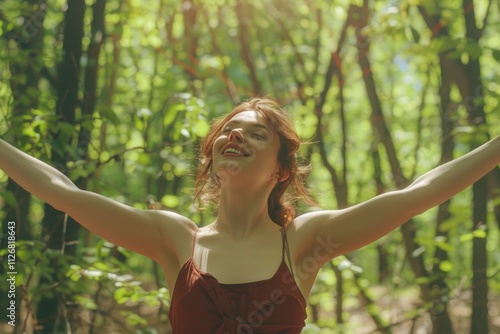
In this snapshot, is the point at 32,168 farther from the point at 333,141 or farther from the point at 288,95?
the point at 333,141

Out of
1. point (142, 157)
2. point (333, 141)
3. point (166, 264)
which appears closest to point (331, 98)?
point (333, 141)

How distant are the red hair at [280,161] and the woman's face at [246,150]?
0.03 metres

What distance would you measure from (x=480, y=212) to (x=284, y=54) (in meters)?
2.79

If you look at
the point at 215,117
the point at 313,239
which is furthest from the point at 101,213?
the point at 215,117

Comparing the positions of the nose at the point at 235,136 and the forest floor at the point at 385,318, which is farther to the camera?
the forest floor at the point at 385,318

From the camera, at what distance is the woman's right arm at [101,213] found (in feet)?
6.98

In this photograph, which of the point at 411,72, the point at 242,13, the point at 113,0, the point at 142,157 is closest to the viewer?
the point at 142,157

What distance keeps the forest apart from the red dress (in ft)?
2.60

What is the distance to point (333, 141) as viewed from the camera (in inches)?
263

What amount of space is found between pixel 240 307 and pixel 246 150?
479 millimetres

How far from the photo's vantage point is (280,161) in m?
2.36

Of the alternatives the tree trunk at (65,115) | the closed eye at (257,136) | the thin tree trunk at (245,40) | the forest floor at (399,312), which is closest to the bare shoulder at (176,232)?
the closed eye at (257,136)

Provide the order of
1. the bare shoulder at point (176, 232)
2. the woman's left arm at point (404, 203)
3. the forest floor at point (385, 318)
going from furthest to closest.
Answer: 1. the forest floor at point (385, 318)
2. the bare shoulder at point (176, 232)
3. the woman's left arm at point (404, 203)

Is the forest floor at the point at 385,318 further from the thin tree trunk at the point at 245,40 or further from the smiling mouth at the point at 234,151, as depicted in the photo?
the thin tree trunk at the point at 245,40
